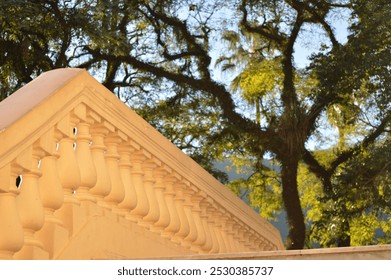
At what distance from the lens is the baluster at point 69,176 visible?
2.62 metres

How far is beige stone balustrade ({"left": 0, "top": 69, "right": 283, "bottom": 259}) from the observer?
229 cm

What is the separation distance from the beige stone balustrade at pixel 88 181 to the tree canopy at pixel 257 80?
32.4 ft

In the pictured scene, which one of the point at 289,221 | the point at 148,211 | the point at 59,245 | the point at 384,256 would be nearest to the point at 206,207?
the point at 148,211

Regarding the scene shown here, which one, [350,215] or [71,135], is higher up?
[350,215]

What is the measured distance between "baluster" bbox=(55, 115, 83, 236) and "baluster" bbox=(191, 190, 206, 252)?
117 cm

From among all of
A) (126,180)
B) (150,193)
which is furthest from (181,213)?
(126,180)

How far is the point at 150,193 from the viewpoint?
3.34m

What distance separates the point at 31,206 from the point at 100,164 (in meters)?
0.58

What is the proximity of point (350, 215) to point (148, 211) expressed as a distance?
1154 centimetres

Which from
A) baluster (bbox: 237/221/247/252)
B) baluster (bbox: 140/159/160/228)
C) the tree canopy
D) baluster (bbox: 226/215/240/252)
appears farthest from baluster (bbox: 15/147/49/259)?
the tree canopy

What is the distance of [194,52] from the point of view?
16.4 meters

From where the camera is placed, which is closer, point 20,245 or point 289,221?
point 20,245

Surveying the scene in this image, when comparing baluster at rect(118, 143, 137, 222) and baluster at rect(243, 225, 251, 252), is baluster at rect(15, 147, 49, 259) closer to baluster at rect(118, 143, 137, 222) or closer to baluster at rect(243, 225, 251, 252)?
baluster at rect(118, 143, 137, 222)
